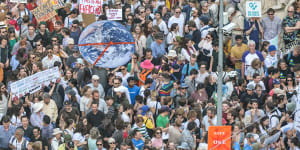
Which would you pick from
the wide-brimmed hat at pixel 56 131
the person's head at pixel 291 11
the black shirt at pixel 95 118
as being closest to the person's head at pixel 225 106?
the black shirt at pixel 95 118

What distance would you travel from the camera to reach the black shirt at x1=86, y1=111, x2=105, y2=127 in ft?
79.4

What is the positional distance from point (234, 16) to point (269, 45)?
1.72 metres

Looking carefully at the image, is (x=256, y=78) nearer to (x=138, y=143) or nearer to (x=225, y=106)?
(x=225, y=106)

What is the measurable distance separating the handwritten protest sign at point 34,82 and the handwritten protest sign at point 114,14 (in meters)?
3.12

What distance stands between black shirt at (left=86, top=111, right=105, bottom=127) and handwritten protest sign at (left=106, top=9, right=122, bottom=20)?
4.42 m

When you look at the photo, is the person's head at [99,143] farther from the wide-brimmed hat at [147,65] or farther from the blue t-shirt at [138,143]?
the wide-brimmed hat at [147,65]

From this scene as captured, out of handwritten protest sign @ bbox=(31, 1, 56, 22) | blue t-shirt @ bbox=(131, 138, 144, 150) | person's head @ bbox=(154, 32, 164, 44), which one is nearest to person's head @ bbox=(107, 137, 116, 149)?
blue t-shirt @ bbox=(131, 138, 144, 150)

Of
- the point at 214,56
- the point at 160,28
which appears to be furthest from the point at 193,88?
the point at 160,28

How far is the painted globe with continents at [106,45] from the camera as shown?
24781mm

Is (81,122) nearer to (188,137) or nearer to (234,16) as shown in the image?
(188,137)

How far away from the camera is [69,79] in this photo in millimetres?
25734

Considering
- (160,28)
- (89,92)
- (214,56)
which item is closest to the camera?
(89,92)

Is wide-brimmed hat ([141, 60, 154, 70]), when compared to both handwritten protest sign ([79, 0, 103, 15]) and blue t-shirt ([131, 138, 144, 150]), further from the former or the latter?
blue t-shirt ([131, 138, 144, 150])

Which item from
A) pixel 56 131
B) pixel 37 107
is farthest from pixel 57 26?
pixel 56 131
